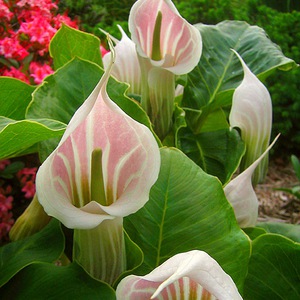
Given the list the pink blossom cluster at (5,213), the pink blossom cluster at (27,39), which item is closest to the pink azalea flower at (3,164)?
the pink blossom cluster at (5,213)

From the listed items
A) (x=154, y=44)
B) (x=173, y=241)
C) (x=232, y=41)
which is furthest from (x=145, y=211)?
(x=232, y=41)

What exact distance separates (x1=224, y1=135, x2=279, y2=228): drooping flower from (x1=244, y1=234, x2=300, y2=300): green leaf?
0.24 ft

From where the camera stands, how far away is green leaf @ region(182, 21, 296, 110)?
33.2 inches

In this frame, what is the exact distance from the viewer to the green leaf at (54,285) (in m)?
0.49

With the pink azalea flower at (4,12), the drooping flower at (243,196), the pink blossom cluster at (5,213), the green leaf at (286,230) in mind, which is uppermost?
the pink azalea flower at (4,12)

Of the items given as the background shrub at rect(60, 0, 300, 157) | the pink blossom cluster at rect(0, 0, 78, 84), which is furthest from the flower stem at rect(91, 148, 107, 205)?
the background shrub at rect(60, 0, 300, 157)

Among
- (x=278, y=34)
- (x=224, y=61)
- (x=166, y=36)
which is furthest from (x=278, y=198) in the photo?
(x=166, y=36)

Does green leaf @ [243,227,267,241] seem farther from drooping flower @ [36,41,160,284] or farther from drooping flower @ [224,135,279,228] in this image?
drooping flower @ [36,41,160,284]

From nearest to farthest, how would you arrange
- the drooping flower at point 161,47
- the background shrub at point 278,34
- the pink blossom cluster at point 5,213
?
the drooping flower at point 161,47
the pink blossom cluster at point 5,213
the background shrub at point 278,34

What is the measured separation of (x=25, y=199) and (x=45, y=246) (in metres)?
0.42

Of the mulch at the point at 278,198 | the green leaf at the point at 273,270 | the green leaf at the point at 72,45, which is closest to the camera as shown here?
the green leaf at the point at 273,270

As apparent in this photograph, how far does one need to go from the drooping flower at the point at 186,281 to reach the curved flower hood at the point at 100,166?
67 mm

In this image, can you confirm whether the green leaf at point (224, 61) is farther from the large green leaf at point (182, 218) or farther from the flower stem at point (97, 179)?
the flower stem at point (97, 179)

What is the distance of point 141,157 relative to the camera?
0.46 metres
